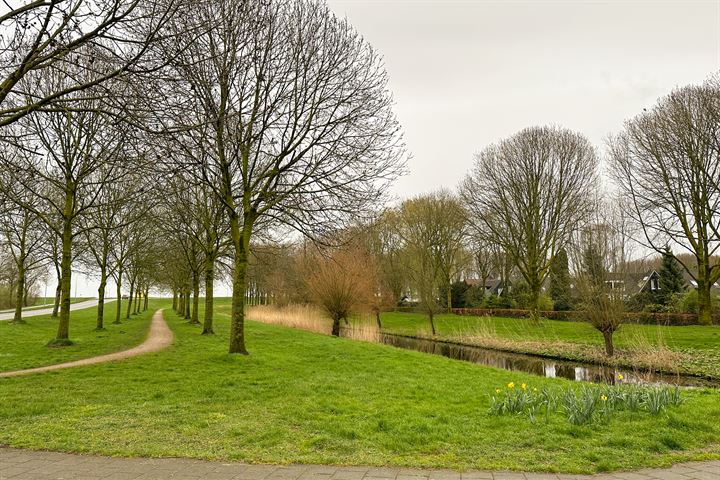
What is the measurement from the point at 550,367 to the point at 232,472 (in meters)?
17.2

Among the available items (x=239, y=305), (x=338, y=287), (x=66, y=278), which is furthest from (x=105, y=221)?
(x=239, y=305)

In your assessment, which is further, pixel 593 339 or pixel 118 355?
pixel 593 339

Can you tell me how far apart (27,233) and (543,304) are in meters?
35.5

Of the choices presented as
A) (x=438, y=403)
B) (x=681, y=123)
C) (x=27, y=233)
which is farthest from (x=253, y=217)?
(x=681, y=123)

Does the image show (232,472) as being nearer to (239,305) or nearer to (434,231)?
(239,305)

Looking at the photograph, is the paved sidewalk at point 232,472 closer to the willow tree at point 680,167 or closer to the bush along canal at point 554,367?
the bush along canal at point 554,367

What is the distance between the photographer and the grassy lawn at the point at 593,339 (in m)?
18.3

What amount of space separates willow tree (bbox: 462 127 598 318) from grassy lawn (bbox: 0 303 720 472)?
75.3ft

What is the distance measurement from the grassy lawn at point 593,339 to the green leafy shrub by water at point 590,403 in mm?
10803

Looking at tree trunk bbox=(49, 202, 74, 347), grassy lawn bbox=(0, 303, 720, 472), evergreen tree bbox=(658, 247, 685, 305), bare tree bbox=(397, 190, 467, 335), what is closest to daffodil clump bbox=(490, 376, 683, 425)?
grassy lawn bbox=(0, 303, 720, 472)

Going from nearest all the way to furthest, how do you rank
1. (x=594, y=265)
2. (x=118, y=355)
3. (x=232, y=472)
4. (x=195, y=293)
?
(x=232, y=472) < (x=118, y=355) < (x=594, y=265) < (x=195, y=293)

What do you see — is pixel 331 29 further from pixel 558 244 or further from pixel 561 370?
pixel 558 244

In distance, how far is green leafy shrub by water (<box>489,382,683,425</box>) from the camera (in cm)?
656

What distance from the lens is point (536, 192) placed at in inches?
1261
